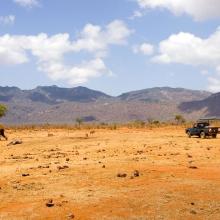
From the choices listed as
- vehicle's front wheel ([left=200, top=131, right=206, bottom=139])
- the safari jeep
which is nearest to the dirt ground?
the safari jeep

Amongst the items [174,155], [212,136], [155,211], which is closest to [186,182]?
[155,211]

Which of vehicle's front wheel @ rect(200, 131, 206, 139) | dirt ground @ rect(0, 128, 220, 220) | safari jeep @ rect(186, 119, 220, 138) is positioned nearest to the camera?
dirt ground @ rect(0, 128, 220, 220)

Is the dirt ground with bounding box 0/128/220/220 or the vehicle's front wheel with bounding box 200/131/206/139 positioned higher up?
the vehicle's front wheel with bounding box 200/131/206/139

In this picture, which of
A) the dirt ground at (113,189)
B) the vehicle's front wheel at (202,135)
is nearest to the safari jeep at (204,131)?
the vehicle's front wheel at (202,135)

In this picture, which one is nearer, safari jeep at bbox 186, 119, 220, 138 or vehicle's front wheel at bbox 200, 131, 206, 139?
safari jeep at bbox 186, 119, 220, 138

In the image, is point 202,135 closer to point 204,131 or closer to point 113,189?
point 204,131

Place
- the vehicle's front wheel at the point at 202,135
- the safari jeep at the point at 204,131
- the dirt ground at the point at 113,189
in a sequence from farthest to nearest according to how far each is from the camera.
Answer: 1. the vehicle's front wheel at the point at 202,135
2. the safari jeep at the point at 204,131
3. the dirt ground at the point at 113,189

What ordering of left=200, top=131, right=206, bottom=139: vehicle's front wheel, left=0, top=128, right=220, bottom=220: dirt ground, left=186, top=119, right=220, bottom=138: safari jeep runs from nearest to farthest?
1. left=0, top=128, right=220, bottom=220: dirt ground
2. left=186, top=119, right=220, bottom=138: safari jeep
3. left=200, top=131, right=206, bottom=139: vehicle's front wheel

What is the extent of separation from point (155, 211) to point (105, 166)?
8.66 m

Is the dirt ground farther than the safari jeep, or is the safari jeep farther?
the safari jeep

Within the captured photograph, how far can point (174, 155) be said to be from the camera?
3084cm

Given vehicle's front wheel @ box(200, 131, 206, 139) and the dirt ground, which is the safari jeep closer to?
vehicle's front wheel @ box(200, 131, 206, 139)

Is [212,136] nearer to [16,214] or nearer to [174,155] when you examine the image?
[174,155]

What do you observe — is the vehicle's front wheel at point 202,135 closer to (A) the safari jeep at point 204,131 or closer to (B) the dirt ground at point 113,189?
(A) the safari jeep at point 204,131
